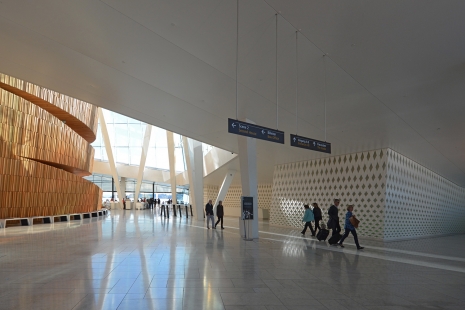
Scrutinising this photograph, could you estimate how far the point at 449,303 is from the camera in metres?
5.55

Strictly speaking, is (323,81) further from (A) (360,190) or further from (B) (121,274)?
(A) (360,190)

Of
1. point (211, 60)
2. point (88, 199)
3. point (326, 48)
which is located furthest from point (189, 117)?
point (88, 199)

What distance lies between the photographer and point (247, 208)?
14461mm

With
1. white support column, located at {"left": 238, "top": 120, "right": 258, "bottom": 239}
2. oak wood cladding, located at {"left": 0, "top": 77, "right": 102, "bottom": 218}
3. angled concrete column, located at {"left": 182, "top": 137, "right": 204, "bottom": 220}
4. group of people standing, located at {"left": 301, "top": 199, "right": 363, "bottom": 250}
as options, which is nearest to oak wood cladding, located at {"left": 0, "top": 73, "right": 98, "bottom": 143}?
oak wood cladding, located at {"left": 0, "top": 77, "right": 102, "bottom": 218}

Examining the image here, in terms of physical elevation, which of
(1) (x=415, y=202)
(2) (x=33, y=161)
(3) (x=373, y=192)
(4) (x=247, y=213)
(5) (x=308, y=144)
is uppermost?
(2) (x=33, y=161)

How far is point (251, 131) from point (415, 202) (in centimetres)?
1613

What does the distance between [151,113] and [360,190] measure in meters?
11.8

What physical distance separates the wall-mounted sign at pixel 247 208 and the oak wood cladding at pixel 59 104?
16.9 m

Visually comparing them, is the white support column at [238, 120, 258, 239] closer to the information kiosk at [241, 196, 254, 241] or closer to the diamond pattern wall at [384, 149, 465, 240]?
the information kiosk at [241, 196, 254, 241]

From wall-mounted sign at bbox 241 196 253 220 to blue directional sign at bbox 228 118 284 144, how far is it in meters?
4.52

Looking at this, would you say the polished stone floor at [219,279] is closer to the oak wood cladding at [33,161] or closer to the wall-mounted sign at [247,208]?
the wall-mounted sign at [247,208]

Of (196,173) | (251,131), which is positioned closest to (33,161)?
(196,173)

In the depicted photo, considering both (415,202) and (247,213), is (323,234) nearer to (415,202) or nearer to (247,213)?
(247,213)

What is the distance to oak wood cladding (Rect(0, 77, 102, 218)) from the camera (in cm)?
2056
